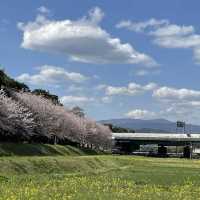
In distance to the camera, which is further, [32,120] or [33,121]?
[33,121]

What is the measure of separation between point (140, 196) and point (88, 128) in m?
126

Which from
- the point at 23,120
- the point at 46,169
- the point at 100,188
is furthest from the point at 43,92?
the point at 100,188

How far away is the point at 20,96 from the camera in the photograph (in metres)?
96.8

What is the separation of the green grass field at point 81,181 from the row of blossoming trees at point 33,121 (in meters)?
3.98

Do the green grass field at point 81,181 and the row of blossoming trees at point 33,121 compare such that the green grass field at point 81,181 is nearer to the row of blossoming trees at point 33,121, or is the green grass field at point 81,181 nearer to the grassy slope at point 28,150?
the grassy slope at point 28,150

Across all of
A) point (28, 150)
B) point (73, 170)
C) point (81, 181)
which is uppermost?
Result: point (28, 150)

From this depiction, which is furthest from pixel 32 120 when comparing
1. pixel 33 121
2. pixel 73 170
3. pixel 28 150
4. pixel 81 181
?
pixel 81 181

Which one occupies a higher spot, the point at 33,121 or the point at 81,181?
the point at 33,121

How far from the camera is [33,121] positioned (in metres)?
95.4

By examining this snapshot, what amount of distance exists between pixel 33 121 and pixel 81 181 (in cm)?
6154

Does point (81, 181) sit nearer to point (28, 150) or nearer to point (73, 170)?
point (73, 170)

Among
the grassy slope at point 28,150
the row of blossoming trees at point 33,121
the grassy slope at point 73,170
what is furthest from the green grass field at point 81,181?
the row of blossoming trees at point 33,121

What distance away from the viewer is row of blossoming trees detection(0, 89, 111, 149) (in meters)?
81.1

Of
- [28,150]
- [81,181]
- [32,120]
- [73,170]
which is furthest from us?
[32,120]
